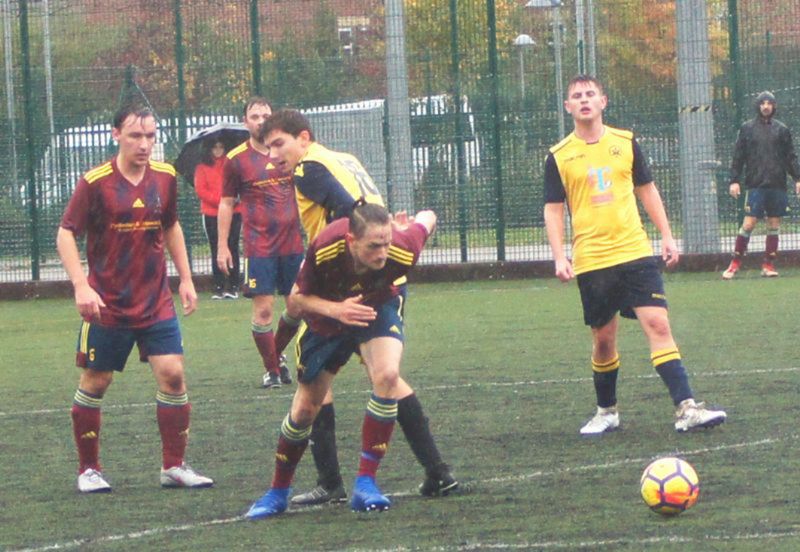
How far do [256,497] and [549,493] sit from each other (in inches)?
51.7

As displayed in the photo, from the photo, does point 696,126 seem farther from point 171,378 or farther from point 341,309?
point 341,309

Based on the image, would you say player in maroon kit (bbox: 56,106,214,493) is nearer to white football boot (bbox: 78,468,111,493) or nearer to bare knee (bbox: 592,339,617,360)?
white football boot (bbox: 78,468,111,493)

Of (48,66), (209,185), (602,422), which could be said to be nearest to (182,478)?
(602,422)

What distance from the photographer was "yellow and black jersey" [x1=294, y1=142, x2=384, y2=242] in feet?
23.7

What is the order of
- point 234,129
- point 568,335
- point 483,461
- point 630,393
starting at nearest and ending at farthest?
point 483,461, point 630,393, point 568,335, point 234,129

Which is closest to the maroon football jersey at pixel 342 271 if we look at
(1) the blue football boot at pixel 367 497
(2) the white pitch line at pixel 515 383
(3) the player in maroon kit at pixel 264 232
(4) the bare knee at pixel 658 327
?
(1) the blue football boot at pixel 367 497

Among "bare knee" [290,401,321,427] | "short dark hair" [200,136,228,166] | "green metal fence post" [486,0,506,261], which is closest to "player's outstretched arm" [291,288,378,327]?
"bare knee" [290,401,321,427]

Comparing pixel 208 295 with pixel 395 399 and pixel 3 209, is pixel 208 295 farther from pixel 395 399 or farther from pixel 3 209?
pixel 395 399

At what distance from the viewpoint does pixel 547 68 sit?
19219mm

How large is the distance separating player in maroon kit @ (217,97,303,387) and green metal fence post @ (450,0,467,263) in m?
8.59

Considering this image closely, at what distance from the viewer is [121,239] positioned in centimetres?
755

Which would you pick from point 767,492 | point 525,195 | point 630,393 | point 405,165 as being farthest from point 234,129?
point 767,492

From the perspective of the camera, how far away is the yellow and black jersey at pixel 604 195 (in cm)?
857

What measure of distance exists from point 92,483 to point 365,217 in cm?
207
